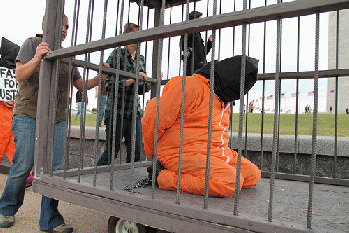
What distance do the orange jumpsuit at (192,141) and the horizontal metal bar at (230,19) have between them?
0.42 meters

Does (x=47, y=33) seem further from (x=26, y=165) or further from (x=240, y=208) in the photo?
(x=240, y=208)

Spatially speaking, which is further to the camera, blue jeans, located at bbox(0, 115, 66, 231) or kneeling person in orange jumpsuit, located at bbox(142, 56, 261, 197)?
blue jeans, located at bbox(0, 115, 66, 231)

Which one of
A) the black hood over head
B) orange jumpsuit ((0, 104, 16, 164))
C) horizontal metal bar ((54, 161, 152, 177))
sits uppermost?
the black hood over head

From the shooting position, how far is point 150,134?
1.97 meters

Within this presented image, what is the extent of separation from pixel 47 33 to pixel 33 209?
1892 mm

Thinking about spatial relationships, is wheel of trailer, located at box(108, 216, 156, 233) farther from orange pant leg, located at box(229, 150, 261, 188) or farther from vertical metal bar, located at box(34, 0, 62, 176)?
orange pant leg, located at box(229, 150, 261, 188)

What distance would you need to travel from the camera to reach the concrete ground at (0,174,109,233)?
2.46 metres

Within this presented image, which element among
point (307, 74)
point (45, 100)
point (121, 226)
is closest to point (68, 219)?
point (121, 226)

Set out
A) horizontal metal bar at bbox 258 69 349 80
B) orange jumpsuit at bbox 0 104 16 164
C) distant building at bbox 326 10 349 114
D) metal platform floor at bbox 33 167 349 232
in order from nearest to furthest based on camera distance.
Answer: metal platform floor at bbox 33 167 349 232 → horizontal metal bar at bbox 258 69 349 80 → orange jumpsuit at bbox 0 104 16 164 → distant building at bbox 326 10 349 114

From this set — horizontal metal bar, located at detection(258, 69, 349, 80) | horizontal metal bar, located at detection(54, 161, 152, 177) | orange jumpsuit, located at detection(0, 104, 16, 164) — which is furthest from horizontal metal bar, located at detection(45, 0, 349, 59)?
orange jumpsuit, located at detection(0, 104, 16, 164)

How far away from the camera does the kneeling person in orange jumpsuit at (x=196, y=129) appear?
1875 mm

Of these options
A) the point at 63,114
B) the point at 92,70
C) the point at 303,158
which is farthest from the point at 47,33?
the point at 303,158

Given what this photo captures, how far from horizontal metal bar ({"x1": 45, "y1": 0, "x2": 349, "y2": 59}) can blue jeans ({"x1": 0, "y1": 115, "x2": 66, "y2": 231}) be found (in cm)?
96

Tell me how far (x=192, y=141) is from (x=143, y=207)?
624 millimetres
